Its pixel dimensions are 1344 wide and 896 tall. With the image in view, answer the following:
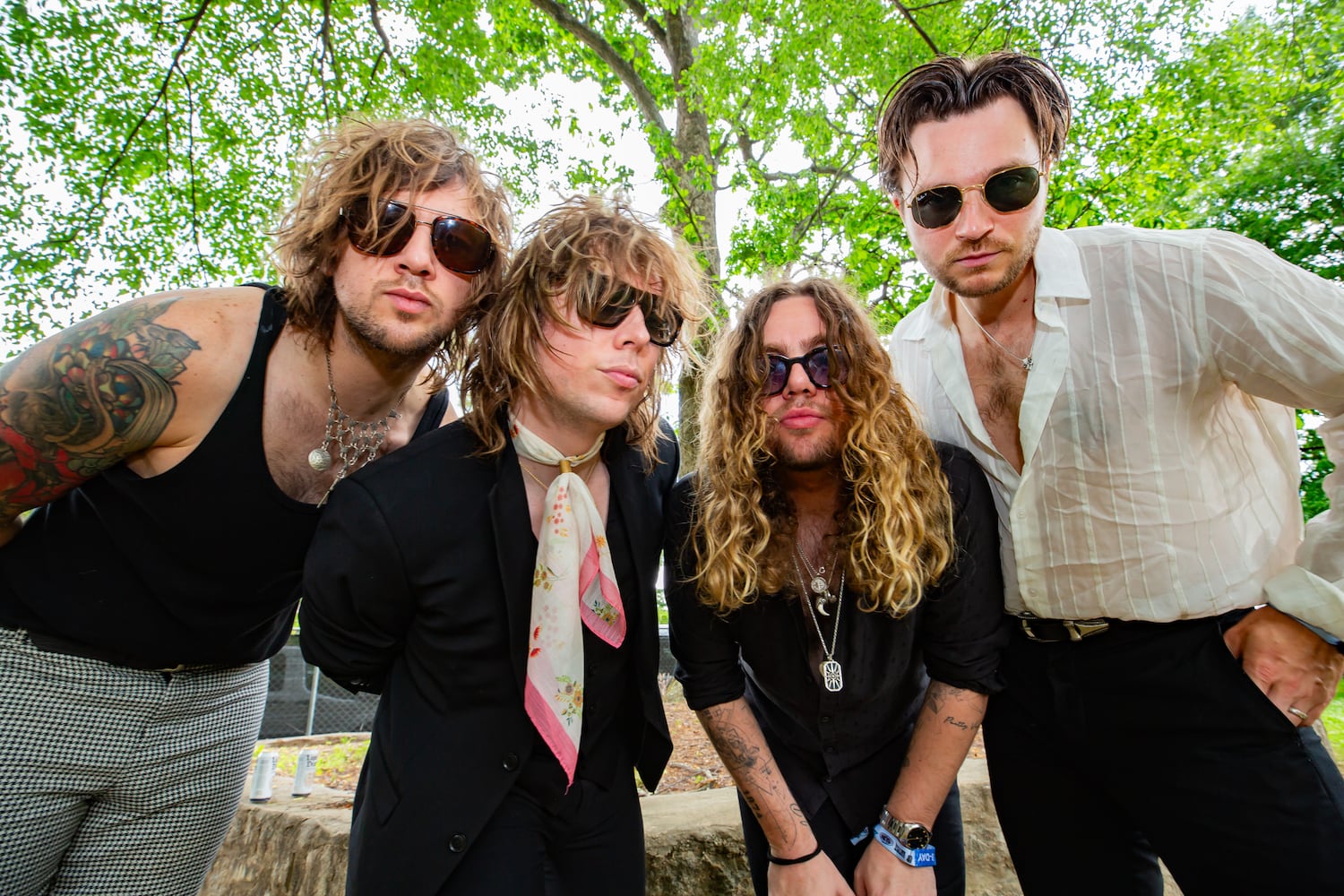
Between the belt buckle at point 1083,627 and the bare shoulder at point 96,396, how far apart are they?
2.49 m

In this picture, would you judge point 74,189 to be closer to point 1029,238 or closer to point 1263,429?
point 1029,238

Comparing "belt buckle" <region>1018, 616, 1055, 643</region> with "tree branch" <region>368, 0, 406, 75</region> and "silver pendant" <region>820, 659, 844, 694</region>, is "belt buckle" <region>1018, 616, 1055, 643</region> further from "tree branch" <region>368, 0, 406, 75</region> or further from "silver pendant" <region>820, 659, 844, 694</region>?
"tree branch" <region>368, 0, 406, 75</region>

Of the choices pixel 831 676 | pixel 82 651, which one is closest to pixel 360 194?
pixel 82 651

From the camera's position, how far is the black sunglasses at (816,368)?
2.20 meters

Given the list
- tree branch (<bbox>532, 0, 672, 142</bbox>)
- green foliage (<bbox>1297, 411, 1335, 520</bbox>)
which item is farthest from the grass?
tree branch (<bbox>532, 0, 672, 142</bbox>)

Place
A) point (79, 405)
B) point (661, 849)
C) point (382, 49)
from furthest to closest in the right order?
point (382, 49) < point (661, 849) < point (79, 405)

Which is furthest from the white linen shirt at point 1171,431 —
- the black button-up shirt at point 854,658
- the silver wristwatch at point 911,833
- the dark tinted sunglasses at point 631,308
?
the dark tinted sunglasses at point 631,308

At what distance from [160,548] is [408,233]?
113 cm

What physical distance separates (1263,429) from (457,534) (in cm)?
228

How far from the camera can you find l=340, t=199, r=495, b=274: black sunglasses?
2096 millimetres

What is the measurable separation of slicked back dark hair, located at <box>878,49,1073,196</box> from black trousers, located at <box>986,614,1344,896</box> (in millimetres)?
1569

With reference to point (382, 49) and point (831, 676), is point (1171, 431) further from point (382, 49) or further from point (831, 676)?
point (382, 49)

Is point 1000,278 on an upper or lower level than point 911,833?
upper

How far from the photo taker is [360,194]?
2.17 m
